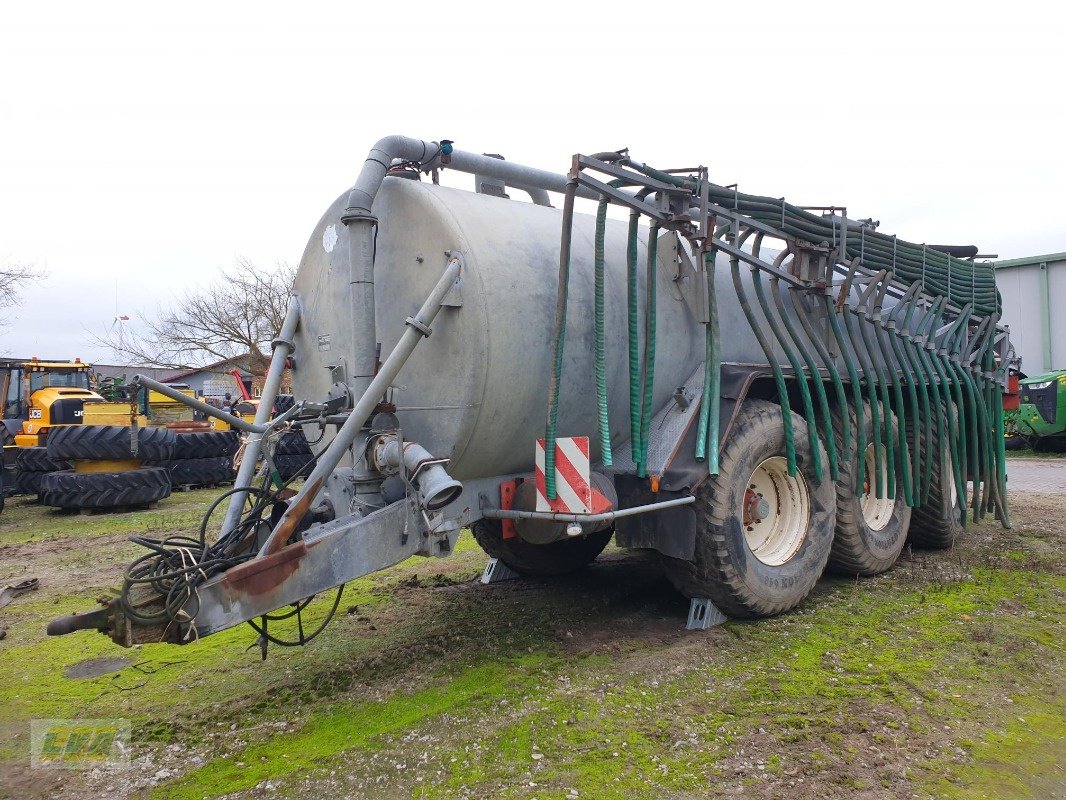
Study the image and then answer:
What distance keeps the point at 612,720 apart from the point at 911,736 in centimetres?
128

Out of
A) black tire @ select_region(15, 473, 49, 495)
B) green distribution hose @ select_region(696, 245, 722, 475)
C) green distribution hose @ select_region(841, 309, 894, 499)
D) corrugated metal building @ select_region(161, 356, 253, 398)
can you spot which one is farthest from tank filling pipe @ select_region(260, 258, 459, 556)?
corrugated metal building @ select_region(161, 356, 253, 398)

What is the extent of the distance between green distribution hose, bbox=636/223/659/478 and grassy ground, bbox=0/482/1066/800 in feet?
3.56

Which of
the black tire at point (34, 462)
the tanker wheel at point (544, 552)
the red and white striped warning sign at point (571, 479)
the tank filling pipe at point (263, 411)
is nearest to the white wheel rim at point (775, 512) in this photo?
the tanker wheel at point (544, 552)

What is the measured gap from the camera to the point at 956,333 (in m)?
6.91

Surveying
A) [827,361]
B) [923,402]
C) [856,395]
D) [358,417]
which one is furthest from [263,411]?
[923,402]

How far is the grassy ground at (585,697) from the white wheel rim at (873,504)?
479 millimetres

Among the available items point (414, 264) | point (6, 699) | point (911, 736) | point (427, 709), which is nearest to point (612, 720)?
point (427, 709)

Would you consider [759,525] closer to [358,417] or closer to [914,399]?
[914,399]

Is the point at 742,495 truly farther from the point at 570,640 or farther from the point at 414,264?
the point at 414,264

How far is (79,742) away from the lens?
3.46 meters

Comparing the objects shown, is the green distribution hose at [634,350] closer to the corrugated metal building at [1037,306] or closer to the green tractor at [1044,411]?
the green tractor at [1044,411]

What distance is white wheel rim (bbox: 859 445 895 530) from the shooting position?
19.9ft

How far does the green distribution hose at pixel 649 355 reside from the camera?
441 centimetres

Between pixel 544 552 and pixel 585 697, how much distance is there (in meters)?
2.09
